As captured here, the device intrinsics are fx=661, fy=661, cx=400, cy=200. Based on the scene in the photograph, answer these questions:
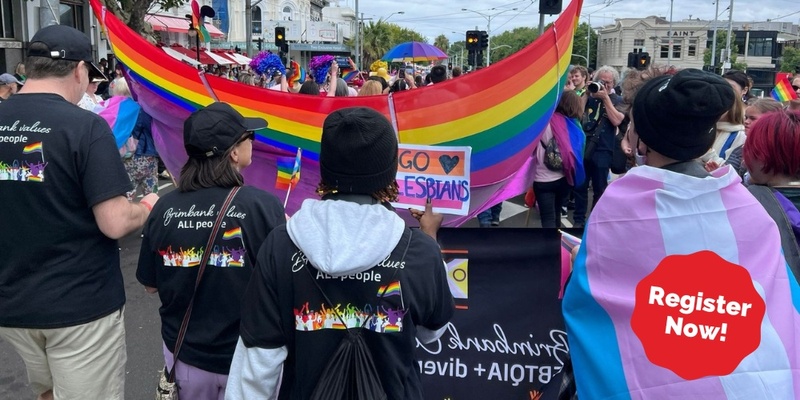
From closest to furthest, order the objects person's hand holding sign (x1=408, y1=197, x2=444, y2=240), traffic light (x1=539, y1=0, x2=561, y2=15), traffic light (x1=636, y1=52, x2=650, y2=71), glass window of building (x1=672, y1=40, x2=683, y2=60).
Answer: person's hand holding sign (x1=408, y1=197, x2=444, y2=240) < traffic light (x1=539, y1=0, x2=561, y2=15) < traffic light (x1=636, y1=52, x2=650, y2=71) < glass window of building (x1=672, y1=40, x2=683, y2=60)

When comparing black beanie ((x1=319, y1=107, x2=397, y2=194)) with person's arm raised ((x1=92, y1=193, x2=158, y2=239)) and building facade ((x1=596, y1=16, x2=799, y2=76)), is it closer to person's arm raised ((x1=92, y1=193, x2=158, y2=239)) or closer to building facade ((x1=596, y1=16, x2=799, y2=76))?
person's arm raised ((x1=92, y1=193, x2=158, y2=239))

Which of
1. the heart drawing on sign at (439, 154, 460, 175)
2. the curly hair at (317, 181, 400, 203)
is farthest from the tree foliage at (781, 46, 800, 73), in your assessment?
the curly hair at (317, 181, 400, 203)

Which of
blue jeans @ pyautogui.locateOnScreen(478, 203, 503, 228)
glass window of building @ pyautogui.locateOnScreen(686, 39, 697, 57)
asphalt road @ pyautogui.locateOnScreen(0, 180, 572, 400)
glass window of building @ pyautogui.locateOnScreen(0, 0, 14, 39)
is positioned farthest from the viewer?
glass window of building @ pyautogui.locateOnScreen(686, 39, 697, 57)

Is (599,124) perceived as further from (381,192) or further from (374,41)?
(374,41)

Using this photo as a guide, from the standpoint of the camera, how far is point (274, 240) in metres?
1.88

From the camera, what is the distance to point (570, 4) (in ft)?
11.7

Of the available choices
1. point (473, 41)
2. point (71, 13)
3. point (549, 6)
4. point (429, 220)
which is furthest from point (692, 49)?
point (429, 220)

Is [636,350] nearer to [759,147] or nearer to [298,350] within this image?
[298,350]

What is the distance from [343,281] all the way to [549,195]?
16.4ft

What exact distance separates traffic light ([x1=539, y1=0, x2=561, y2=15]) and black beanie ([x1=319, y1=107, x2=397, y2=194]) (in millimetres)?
7844

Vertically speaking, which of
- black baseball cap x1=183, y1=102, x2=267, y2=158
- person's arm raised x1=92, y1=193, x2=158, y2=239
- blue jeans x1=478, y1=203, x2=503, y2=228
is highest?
black baseball cap x1=183, y1=102, x2=267, y2=158

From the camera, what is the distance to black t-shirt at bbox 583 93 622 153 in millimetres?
7303

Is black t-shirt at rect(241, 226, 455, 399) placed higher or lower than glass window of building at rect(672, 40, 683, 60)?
lower

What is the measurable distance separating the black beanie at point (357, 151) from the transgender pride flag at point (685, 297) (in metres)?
0.69
